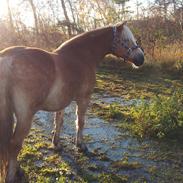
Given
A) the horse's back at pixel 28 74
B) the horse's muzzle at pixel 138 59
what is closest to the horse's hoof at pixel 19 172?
the horse's back at pixel 28 74

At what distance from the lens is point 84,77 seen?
15.8ft

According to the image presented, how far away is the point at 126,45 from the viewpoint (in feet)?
Result: 16.8

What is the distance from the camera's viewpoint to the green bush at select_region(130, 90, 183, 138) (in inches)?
220

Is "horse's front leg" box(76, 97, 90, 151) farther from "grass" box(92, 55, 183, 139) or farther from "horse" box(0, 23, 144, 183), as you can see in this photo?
"grass" box(92, 55, 183, 139)

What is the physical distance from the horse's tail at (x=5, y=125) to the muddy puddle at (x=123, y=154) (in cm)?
107

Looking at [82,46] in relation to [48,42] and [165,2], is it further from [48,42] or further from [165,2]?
[165,2]

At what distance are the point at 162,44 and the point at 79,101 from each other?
7.83 metres

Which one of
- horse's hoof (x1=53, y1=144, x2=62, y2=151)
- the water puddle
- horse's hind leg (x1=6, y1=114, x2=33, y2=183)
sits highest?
horse's hind leg (x1=6, y1=114, x2=33, y2=183)

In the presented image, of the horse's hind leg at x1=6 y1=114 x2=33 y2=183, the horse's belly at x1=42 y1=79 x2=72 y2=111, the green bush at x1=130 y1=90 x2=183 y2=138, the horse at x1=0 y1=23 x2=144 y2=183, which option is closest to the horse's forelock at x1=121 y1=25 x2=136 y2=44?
the horse at x1=0 y1=23 x2=144 y2=183

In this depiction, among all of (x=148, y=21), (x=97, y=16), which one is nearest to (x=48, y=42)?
(x=97, y=16)

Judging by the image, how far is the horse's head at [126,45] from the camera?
5.06 meters

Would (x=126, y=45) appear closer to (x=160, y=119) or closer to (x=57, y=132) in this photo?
(x=160, y=119)

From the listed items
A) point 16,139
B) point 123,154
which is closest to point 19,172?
point 16,139

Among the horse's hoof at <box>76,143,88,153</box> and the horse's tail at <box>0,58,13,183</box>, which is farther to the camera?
the horse's hoof at <box>76,143,88,153</box>
